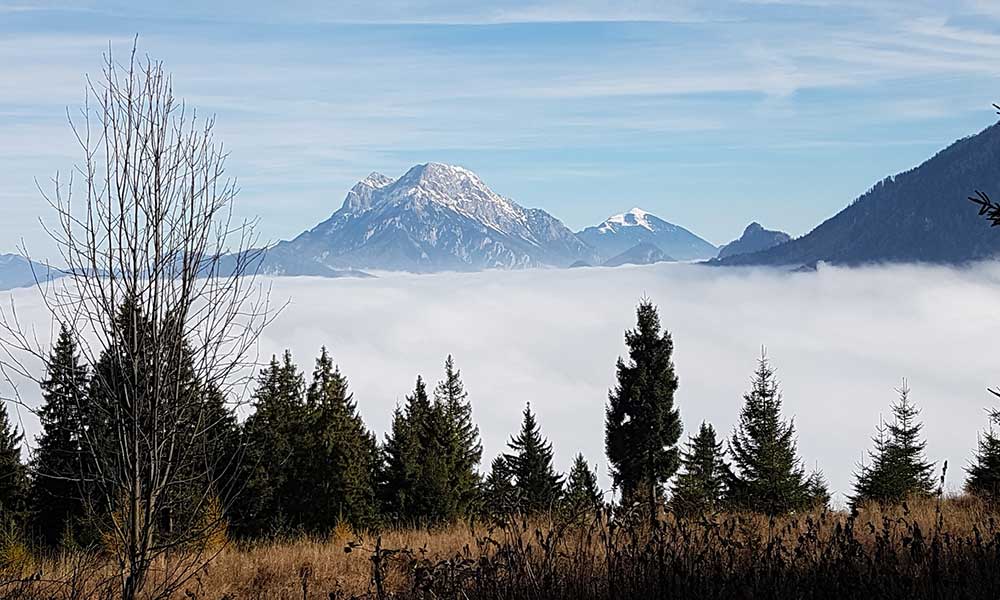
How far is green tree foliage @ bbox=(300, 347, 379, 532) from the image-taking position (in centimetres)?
3155

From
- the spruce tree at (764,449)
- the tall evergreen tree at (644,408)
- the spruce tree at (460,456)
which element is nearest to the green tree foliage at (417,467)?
the spruce tree at (460,456)

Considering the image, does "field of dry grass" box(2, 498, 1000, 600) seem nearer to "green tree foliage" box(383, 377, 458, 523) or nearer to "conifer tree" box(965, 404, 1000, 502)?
"conifer tree" box(965, 404, 1000, 502)

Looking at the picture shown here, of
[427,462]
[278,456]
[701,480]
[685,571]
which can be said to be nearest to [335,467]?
[278,456]

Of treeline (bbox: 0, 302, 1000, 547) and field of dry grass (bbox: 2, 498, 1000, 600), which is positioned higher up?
field of dry grass (bbox: 2, 498, 1000, 600)

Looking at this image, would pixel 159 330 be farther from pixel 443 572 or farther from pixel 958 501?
pixel 958 501

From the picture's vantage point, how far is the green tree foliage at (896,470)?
13000mm

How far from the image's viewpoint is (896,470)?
57.9 feet

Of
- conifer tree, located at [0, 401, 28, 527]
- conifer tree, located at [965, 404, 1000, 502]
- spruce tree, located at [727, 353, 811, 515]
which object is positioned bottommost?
conifer tree, located at [0, 401, 28, 527]

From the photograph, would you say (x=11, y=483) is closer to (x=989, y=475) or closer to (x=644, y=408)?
(x=644, y=408)

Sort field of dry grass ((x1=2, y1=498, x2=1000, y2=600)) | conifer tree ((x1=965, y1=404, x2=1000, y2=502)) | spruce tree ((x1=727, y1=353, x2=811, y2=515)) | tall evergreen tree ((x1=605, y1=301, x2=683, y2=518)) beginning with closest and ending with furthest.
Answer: field of dry grass ((x1=2, y1=498, x2=1000, y2=600)) → conifer tree ((x1=965, y1=404, x2=1000, y2=502)) → spruce tree ((x1=727, y1=353, x2=811, y2=515)) → tall evergreen tree ((x1=605, y1=301, x2=683, y2=518))

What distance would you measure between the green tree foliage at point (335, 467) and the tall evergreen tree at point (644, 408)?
51.2 feet

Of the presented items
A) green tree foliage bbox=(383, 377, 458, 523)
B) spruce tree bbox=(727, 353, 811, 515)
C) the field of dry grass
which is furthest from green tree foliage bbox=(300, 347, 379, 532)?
the field of dry grass

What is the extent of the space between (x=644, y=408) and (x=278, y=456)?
21.2m

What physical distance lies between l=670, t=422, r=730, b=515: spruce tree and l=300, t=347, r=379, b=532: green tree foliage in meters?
10.5
